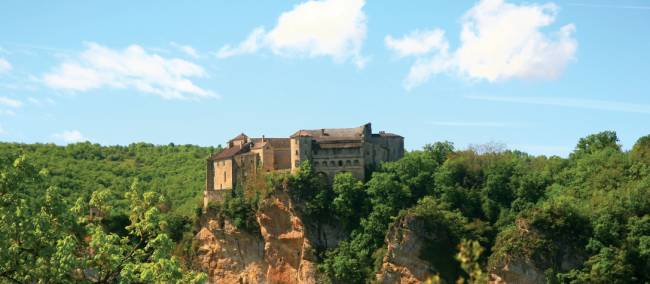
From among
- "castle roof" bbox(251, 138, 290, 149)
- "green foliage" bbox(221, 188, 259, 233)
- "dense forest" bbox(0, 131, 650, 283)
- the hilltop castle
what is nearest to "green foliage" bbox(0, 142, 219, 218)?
"green foliage" bbox(221, 188, 259, 233)

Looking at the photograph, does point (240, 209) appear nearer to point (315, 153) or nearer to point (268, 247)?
point (268, 247)

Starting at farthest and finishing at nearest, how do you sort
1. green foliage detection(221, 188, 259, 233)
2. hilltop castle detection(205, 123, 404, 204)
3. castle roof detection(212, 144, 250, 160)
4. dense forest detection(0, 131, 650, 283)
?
1. green foliage detection(221, 188, 259, 233)
2. castle roof detection(212, 144, 250, 160)
3. hilltop castle detection(205, 123, 404, 204)
4. dense forest detection(0, 131, 650, 283)

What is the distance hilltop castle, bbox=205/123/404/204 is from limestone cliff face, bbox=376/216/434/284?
224 inches

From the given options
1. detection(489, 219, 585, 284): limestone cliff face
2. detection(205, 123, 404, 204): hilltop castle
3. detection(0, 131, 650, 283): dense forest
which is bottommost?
detection(489, 219, 585, 284): limestone cliff face

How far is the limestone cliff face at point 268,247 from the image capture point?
68.8 metres

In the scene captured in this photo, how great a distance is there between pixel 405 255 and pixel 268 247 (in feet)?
38.9

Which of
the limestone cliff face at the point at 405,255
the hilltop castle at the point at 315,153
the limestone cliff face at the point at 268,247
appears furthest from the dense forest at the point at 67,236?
the limestone cliff face at the point at 268,247

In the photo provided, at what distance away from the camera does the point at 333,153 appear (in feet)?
220

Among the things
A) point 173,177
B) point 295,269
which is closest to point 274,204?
point 295,269

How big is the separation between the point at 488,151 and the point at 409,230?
44.8ft

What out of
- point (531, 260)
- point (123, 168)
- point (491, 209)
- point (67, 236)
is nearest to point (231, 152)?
point (491, 209)

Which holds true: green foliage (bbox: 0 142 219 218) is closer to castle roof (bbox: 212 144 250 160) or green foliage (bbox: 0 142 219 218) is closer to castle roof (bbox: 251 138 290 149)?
castle roof (bbox: 212 144 250 160)

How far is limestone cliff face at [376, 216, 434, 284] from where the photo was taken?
63438 millimetres

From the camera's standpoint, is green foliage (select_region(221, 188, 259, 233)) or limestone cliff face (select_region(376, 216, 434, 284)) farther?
green foliage (select_region(221, 188, 259, 233))
